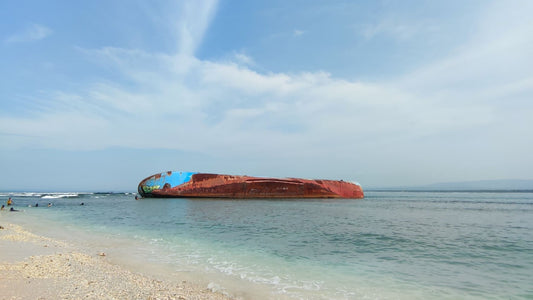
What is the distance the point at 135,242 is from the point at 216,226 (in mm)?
3109

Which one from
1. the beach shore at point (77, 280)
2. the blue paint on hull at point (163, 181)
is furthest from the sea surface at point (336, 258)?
the blue paint on hull at point (163, 181)

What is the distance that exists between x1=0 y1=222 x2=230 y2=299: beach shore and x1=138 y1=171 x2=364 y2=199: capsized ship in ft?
70.1

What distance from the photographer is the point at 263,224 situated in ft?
35.0

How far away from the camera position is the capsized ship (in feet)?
88.5

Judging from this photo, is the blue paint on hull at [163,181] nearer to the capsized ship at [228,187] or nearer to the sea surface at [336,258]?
the capsized ship at [228,187]

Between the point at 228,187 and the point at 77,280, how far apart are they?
79.1 feet

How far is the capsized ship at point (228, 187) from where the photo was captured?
26969mm

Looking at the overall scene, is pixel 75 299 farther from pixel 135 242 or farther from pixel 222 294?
pixel 135 242

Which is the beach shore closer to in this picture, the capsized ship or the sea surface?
the sea surface

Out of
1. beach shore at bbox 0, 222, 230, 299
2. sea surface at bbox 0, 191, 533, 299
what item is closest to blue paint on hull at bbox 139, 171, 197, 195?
sea surface at bbox 0, 191, 533, 299

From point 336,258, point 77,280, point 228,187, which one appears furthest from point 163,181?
point 77,280

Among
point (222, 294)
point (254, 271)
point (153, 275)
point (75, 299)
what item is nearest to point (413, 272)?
point (254, 271)

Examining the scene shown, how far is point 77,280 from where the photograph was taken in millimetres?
3996

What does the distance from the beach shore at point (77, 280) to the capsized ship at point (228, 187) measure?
21358mm
